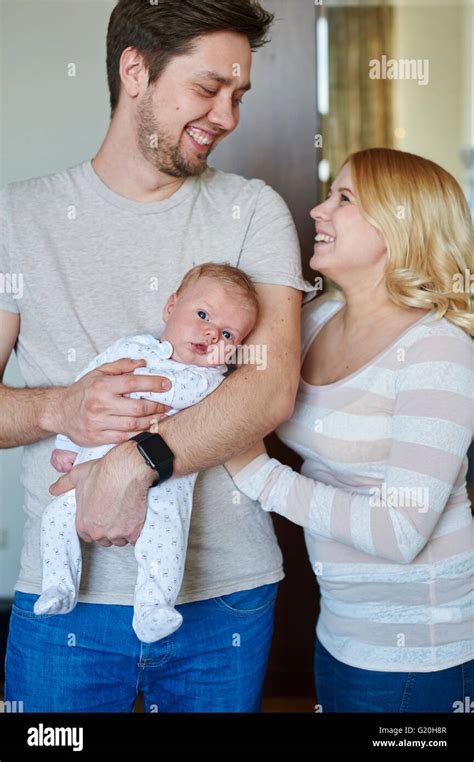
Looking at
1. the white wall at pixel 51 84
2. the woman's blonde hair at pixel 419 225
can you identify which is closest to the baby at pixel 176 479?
the woman's blonde hair at pixel 419 225

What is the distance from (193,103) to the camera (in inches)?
53.8

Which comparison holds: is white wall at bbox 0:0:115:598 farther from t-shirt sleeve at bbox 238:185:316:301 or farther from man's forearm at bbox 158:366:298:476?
man's forearm at bbox 158:366:298:476

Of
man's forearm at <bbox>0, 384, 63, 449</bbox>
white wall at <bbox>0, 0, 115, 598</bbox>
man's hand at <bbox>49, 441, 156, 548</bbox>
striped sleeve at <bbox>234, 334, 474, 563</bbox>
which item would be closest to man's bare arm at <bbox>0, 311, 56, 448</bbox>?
man's forearm at <bbox>0, 384, 63, 449</bbox>

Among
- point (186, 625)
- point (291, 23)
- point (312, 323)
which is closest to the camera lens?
point (186, 625)

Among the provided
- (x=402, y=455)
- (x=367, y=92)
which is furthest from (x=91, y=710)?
(x=367, y=92)

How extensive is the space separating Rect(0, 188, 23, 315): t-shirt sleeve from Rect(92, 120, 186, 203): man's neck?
0.18 metres

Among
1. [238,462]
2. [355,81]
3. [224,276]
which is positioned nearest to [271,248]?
[224,276]

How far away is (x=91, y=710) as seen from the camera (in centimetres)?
131

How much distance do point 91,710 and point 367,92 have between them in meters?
4.82

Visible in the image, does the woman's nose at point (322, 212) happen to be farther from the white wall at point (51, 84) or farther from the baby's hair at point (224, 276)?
the white wall at point (51, 84)

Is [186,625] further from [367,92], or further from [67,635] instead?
[367,92]

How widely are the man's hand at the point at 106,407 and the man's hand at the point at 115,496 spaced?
3 centimetres

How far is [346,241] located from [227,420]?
438 millimetres
